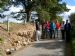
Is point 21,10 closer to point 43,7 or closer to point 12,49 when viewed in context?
point 43,7

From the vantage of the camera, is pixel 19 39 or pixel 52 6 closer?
pixel 19 39

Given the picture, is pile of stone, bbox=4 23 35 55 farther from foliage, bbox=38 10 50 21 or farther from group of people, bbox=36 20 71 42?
foliage, bbox=38 10 50 21

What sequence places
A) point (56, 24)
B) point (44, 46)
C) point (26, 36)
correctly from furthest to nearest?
point (56, 24) → point (26, 36) → point (44, 46)

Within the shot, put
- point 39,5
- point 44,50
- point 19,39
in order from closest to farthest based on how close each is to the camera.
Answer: point 44,50 < point 19,39 < point 39,5

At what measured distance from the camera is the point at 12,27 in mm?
23422

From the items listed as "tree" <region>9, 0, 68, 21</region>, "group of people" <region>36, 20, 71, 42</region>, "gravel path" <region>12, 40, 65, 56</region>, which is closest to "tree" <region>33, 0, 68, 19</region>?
"tree" <region>9, 0, 68, 21</region>

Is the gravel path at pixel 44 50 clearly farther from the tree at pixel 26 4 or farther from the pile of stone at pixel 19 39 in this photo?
the tree at pixel 26 4

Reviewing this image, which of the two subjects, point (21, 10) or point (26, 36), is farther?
point (21, 10)

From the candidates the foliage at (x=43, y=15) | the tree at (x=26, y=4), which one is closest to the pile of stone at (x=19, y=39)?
the foliage at (x=43, y=15)

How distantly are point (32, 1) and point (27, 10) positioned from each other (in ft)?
4.36

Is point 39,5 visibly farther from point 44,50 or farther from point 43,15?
point 44,50

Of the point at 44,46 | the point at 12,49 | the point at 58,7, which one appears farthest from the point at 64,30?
the point at 58,7

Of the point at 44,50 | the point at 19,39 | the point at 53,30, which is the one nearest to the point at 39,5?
the point at 53,30

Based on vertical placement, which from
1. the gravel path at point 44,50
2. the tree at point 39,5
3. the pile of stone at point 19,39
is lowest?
the gravel path at point 44,50
